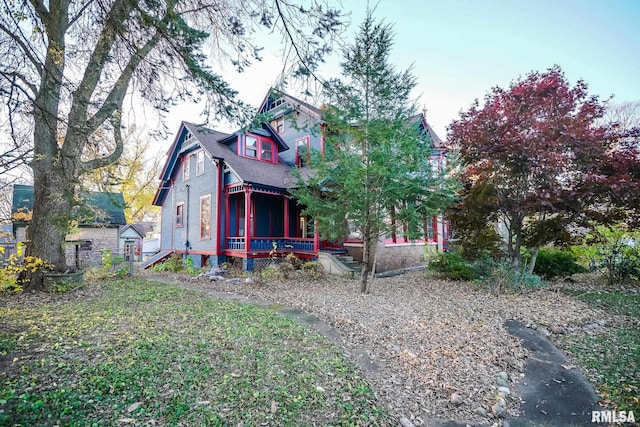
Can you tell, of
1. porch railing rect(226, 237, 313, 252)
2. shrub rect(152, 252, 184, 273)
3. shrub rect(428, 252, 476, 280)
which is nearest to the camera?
shrub rect(428, 252, 476, 280)

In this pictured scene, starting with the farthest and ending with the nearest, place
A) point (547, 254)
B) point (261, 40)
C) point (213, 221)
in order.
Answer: point (213, 221)
point (547, 254)
point (261, 40)

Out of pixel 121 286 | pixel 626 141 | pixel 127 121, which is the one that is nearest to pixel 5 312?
pixel 121 286

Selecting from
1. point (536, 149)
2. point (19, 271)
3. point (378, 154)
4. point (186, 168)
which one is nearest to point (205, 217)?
point (186, 168)

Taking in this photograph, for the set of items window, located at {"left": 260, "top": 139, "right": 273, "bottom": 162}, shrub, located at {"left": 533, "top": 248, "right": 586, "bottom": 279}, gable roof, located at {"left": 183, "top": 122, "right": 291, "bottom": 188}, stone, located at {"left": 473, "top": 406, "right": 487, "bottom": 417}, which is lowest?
stone, located at {"left": 473, "top": 406, "right": 487, "bottom": 417}

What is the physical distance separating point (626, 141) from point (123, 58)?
446 inches

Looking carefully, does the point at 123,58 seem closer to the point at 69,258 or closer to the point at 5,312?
the point at 5,312

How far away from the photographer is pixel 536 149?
24.4ft

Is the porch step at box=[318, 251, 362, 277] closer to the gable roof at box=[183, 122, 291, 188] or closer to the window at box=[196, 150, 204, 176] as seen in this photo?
the gable roof at box=[183, 122, 291, 188]

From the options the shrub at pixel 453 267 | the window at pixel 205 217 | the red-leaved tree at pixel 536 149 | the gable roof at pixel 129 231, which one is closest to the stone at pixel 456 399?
the red-leaved tree at pixel 536 149

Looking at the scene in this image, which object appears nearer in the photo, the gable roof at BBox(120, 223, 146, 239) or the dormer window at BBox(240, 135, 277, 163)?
the dormer window at BBox(240, 135, 277, 163)

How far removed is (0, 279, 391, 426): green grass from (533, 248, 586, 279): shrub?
A: 30.4ft

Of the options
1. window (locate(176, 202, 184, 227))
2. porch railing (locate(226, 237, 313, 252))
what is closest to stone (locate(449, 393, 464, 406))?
porch railing (locate(226, 237, 313, 252))

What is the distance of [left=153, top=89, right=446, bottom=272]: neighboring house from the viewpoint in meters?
12.3

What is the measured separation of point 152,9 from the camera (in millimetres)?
3414
